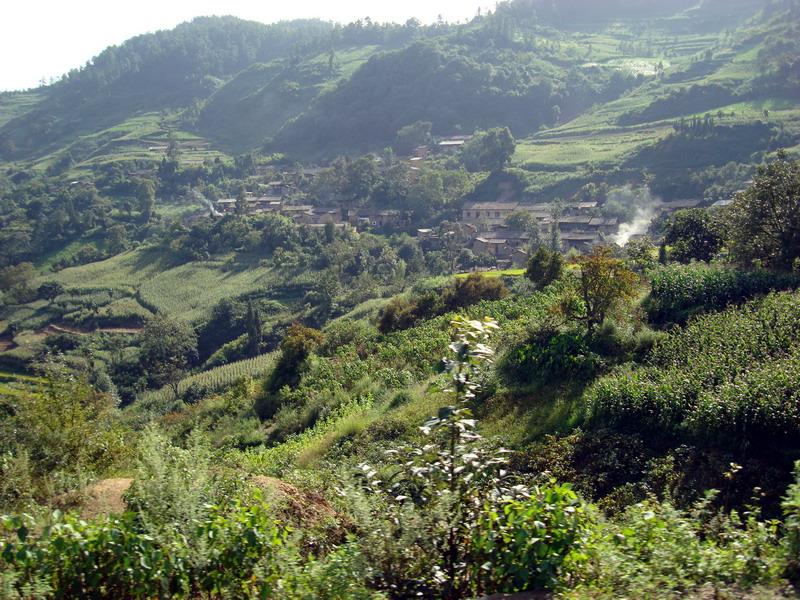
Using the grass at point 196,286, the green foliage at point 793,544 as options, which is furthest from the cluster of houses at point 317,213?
the green foliage at point 793,544

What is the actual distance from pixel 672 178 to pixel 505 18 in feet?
223

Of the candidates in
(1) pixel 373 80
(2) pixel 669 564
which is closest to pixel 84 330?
(2) pixel 669 564

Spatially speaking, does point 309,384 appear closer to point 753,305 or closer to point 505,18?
point 753,305

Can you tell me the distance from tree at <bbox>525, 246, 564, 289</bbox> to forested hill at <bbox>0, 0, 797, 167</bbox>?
5871cm

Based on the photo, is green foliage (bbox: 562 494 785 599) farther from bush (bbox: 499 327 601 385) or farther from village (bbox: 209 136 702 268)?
village (bbox: 209 136 702 268)

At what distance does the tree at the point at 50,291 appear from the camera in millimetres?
45562

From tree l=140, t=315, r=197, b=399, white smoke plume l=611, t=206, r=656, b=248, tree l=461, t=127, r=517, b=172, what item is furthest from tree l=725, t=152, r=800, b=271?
tree l=461, t=127, r=517, b=172

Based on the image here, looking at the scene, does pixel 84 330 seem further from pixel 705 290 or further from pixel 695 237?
pixel 705 290

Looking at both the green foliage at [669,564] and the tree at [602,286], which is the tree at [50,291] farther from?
the green foliage at [669,564]

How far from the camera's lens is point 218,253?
51.2 m

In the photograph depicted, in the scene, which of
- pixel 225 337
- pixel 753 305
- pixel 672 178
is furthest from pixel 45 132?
pixel 753 305

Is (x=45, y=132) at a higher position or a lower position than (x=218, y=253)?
higher

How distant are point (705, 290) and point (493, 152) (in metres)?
52.7

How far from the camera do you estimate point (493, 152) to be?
210 ft
